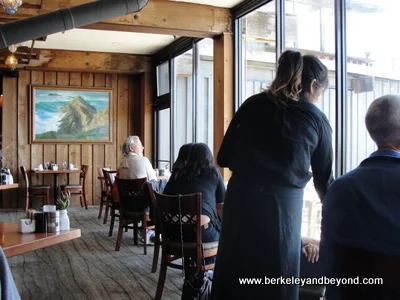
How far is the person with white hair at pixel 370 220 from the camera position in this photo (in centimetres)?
125

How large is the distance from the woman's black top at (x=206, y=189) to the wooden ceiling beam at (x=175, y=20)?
2.70m

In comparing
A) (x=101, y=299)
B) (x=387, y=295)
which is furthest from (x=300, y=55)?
(x=101, y=299)

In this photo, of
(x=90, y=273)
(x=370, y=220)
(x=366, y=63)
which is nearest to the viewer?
(x=370, y=220)

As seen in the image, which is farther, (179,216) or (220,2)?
(220,2)

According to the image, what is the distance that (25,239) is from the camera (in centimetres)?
241

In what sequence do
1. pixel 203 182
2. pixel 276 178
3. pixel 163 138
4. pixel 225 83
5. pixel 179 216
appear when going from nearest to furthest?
pixel 276 178
pixel 179 216
pixel 203 182
pixel 225 83
pixel 163 138

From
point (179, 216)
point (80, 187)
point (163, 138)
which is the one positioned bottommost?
point (80, 187)

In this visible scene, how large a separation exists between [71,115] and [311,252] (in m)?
7.61

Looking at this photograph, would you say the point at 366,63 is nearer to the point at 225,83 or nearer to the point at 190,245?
the point at 190,245

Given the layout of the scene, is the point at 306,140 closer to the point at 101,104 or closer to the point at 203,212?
the point at 203,212

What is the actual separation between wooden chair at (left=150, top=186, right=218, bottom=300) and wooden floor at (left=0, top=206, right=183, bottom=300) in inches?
18.4

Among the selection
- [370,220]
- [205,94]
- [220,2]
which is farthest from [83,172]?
[370,220]

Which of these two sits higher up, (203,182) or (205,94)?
(205,94)

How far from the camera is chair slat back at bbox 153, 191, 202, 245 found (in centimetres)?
293
